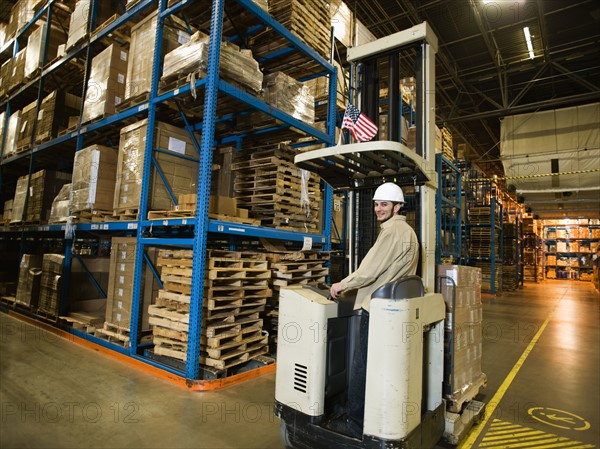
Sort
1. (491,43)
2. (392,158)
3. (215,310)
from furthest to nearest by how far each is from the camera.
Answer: (491,43), (215,310), (392,158)

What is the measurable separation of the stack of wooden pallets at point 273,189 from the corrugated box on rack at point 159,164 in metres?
0.82

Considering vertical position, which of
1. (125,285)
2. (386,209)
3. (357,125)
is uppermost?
(357,125)

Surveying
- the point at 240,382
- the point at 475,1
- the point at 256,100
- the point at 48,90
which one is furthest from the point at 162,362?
the point at 475,1

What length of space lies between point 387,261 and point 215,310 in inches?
109

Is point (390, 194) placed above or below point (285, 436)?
above

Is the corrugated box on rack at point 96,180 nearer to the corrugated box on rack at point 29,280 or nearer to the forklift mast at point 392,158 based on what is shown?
the corrugated box on rack at point 29,280

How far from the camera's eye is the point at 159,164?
510cm

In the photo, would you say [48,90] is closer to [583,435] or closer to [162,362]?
[162,362]

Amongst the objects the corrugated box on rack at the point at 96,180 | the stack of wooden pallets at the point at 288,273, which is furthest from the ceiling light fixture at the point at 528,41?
the corrugated box on rack at the point at 96,180

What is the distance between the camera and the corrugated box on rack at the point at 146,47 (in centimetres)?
522

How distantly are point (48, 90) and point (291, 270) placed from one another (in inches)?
352

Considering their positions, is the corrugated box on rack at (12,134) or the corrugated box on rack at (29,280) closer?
the corrugated box on rack at (29,280)

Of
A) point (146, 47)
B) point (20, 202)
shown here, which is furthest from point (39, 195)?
point (146, 47)

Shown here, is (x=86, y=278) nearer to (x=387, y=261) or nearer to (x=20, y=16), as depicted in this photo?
(x=387, y=261)
